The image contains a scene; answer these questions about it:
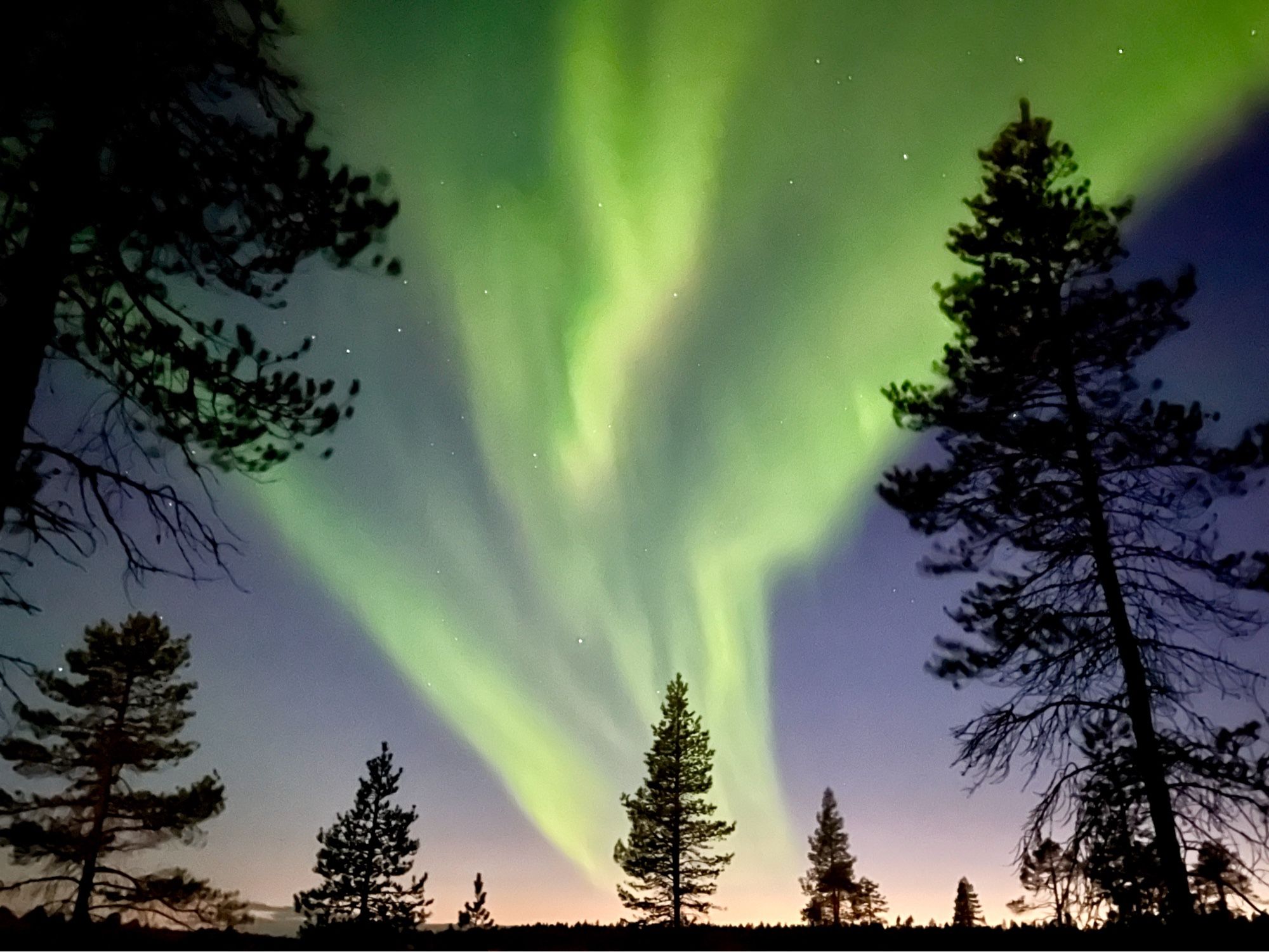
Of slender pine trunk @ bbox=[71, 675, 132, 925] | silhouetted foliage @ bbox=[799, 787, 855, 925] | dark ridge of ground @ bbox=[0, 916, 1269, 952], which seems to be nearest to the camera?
dark ridge of ground @ bbox=[0, 916, 1269, 952]

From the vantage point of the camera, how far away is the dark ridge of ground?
710 centimetres

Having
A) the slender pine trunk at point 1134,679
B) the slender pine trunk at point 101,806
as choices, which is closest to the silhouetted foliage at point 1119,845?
the slender pine trunk at point 1134,679

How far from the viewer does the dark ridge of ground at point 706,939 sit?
7102 millimetres

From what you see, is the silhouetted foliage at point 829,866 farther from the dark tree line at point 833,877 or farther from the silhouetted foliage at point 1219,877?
the silhouetted foliage at point 1219,877

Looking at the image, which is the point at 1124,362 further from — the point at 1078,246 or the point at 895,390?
the point at 895,390

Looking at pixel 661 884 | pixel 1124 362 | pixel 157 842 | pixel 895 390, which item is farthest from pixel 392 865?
pixel 1124 362

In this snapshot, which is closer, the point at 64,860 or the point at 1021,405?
the point at 1021,405

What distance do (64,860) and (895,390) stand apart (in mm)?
21794

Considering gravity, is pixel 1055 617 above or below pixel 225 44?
below

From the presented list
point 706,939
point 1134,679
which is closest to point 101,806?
point 706,939

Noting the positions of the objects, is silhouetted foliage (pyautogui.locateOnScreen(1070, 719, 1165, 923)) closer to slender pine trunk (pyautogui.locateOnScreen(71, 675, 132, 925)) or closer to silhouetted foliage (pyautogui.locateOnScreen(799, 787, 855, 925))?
slender pine trunk (pyautogui.locateOnScreen(71, 675, 132, 925))

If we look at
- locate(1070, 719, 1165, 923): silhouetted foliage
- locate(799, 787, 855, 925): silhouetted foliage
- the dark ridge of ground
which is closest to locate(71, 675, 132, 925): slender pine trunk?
the dark ridge of ground

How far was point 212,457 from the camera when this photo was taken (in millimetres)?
7066

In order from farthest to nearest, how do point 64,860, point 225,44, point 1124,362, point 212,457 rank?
point 64,860
point 1124,362
point 212,457
point 225,44
